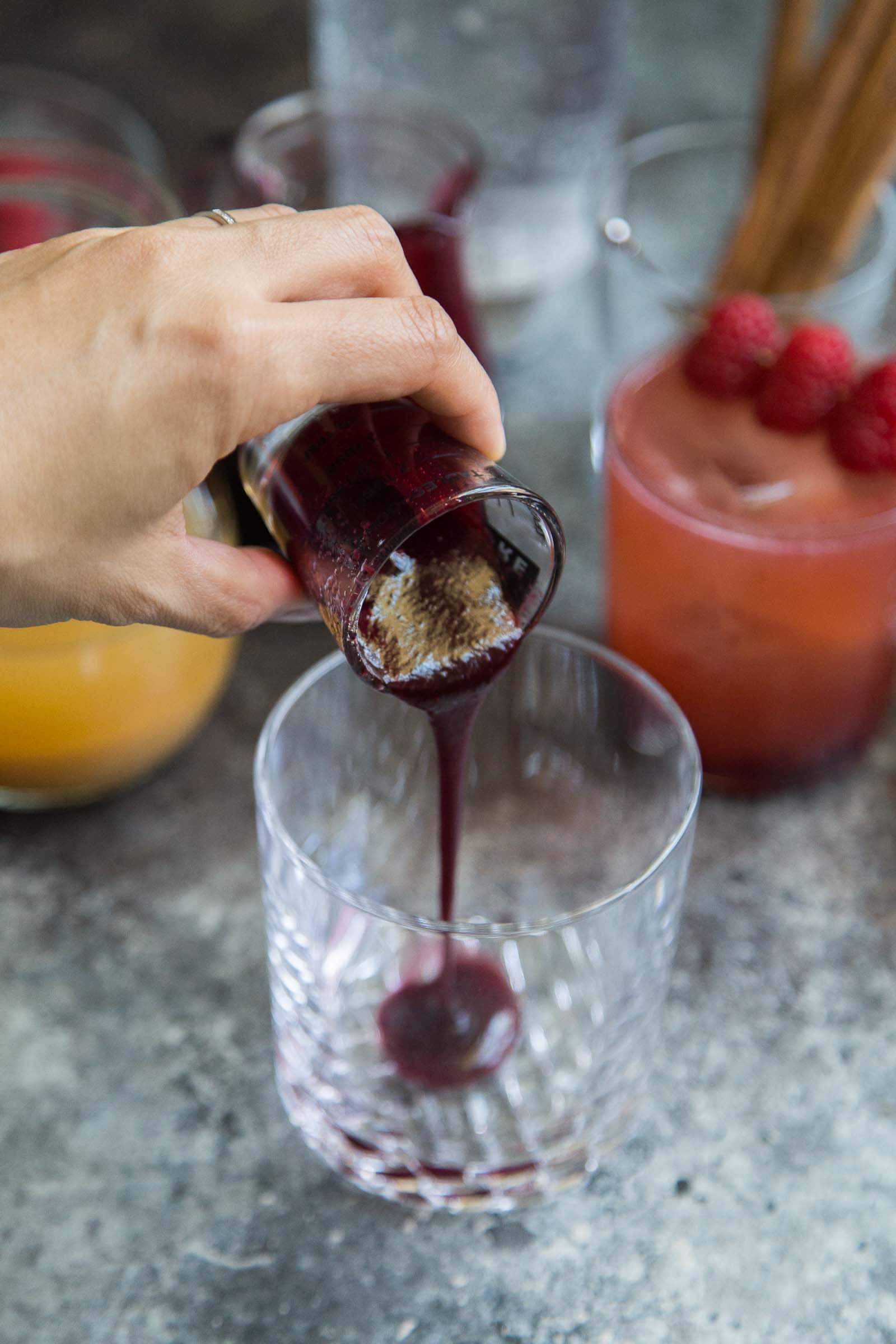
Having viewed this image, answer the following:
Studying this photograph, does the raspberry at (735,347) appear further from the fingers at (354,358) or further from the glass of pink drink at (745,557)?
the fingers at (354,358)

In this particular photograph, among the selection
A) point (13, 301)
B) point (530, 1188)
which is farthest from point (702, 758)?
point (13, 301)

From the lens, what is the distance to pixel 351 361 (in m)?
0.58

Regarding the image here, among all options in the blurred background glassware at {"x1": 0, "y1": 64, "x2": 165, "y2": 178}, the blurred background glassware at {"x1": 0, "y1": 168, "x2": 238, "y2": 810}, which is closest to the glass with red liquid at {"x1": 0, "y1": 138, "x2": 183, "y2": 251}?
the blurred background glassware at {"x1": 0, "y1": 168, "x2": 238, "y2": 810}

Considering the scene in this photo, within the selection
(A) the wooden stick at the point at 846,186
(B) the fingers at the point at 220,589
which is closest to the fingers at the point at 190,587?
(B) the fingers at the point at 220,589

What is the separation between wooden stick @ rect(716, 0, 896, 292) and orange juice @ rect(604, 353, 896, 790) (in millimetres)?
126

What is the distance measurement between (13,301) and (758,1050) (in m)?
0.57

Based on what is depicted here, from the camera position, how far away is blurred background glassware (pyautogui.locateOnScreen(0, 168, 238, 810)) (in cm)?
83

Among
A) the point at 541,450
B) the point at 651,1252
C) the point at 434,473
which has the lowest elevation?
the point at 651,1252

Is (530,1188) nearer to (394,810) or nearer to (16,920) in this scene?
(394,810)

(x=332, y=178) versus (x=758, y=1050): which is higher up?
(x=332, y=178)

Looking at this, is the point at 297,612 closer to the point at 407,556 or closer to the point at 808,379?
the point at 407,556

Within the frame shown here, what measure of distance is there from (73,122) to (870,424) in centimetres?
78

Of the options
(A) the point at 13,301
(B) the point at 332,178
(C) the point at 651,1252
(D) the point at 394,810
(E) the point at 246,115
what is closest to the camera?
(A) the point at 13,301

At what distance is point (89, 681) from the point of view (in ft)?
2.75
